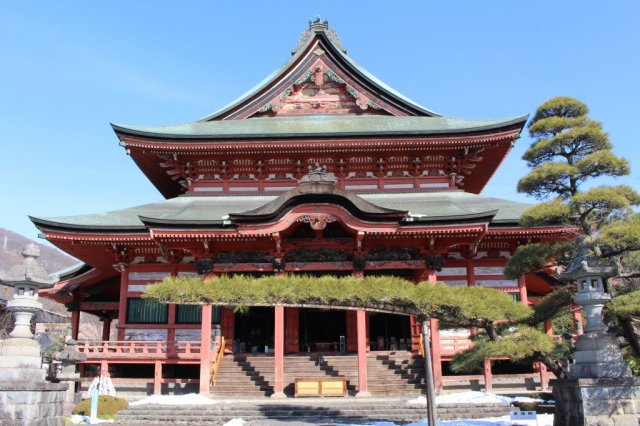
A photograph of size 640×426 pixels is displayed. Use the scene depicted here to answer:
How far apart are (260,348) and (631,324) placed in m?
15.5

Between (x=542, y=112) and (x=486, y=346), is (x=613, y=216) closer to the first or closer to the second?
(x=542, y=112)

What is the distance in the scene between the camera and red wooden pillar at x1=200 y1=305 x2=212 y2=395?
1827cm

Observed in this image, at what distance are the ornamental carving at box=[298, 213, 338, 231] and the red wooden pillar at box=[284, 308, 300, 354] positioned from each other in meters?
4.79

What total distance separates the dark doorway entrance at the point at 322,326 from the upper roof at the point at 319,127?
802cm

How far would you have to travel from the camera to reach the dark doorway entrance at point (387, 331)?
22.7 metres

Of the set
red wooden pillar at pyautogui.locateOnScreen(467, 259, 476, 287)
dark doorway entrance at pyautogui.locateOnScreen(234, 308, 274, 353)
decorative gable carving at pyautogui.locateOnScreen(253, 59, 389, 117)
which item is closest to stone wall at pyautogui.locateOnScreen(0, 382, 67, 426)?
dark doorway entrance at pyautogui.locateOnScreen(234, 308, 274, 353)

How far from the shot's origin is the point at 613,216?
12.1m

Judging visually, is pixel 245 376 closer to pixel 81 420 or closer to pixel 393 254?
pixel 81 420

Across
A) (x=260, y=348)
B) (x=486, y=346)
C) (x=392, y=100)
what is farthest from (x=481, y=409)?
(x=392, y=100)

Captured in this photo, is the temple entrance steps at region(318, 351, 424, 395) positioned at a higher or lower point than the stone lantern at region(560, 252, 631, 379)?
lower

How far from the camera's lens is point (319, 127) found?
Result: 78.9ft

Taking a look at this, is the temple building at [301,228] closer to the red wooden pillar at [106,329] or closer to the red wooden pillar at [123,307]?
the red wooden pillar at [123,307]

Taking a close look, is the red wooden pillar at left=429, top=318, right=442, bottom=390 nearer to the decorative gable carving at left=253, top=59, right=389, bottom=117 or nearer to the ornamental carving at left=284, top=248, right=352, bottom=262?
the ornamental carving at left=284, top=248, right=352, bottom=262

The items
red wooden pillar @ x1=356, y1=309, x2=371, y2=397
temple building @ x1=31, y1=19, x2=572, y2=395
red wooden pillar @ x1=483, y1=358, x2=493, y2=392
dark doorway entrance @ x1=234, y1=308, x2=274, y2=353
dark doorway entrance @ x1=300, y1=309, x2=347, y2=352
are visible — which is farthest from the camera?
dark doorway entrance @ x1=300, y1=309, x2=347, y2=352
